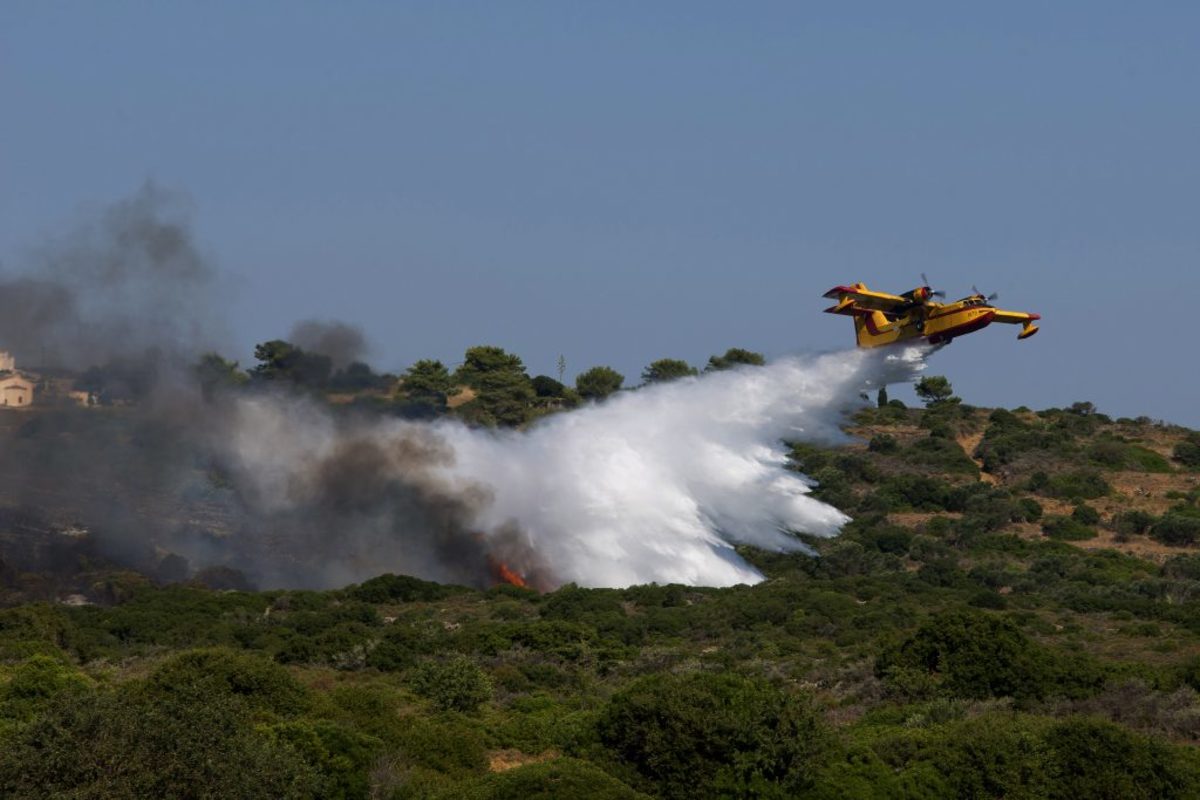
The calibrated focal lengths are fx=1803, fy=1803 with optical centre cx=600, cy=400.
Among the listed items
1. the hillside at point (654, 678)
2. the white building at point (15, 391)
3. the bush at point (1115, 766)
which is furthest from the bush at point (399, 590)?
the bush at point (1115, 766)

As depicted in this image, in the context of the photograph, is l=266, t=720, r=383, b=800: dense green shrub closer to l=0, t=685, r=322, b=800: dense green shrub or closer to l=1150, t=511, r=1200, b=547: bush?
l=0, t=685, r=322, b=800: dense green shrub

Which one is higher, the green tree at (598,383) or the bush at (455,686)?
the green tree at (598,383)

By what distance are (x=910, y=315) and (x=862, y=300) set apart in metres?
2.02

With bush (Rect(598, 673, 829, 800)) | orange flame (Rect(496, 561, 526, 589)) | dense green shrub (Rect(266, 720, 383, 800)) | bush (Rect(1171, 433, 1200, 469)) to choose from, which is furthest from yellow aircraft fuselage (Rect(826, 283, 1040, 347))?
bush (Rect(1171, 433, 1200, 469))

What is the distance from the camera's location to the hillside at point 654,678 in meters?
38.5

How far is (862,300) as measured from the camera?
73.0 m

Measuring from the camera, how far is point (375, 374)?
79938 millimetres

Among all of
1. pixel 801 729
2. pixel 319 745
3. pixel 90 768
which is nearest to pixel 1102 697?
pixel 801 729

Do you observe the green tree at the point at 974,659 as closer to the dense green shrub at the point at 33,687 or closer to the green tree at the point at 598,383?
the dense green shrub at the point at 33,687

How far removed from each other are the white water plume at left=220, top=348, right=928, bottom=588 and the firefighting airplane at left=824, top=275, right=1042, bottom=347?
81 cm

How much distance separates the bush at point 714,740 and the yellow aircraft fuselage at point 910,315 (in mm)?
29763

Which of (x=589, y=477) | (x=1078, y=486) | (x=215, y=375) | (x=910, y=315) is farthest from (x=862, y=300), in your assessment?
(x=1078, y=486)

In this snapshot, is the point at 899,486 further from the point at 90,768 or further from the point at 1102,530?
the point at 90,768

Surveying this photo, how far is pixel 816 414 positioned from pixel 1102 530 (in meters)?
30.6
